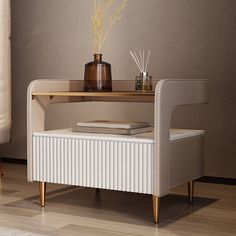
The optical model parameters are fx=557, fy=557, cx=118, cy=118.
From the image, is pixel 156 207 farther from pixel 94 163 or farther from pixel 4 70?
pixel 4 70

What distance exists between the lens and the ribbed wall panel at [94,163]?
2.42 m

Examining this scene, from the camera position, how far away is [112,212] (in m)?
2.61

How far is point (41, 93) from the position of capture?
2643 millimetres

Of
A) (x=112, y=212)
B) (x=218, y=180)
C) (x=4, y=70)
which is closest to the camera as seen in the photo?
(x=112, y=212)

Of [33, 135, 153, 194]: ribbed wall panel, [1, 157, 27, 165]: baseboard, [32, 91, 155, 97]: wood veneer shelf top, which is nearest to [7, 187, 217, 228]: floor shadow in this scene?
[33, 135, 153, 194]: ribbed wall panel

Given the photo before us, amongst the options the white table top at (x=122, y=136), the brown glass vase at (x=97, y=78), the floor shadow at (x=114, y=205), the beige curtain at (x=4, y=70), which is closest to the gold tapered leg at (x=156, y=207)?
the floor shadow at (x=114, y=205)

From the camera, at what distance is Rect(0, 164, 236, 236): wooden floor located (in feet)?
7.59

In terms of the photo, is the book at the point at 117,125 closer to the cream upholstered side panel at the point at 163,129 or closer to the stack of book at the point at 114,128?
the stack of book at the point at 114,128

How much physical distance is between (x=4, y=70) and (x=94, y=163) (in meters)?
1.25

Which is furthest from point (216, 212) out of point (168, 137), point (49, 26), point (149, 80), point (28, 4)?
point (28, 4)

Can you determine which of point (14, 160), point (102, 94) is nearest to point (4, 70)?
point (14, 160)

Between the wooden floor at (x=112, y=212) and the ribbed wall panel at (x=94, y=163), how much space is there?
0.50 ft

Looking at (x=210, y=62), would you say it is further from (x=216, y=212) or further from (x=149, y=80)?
(x=216, y=212)

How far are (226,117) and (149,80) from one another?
2.69 feet
